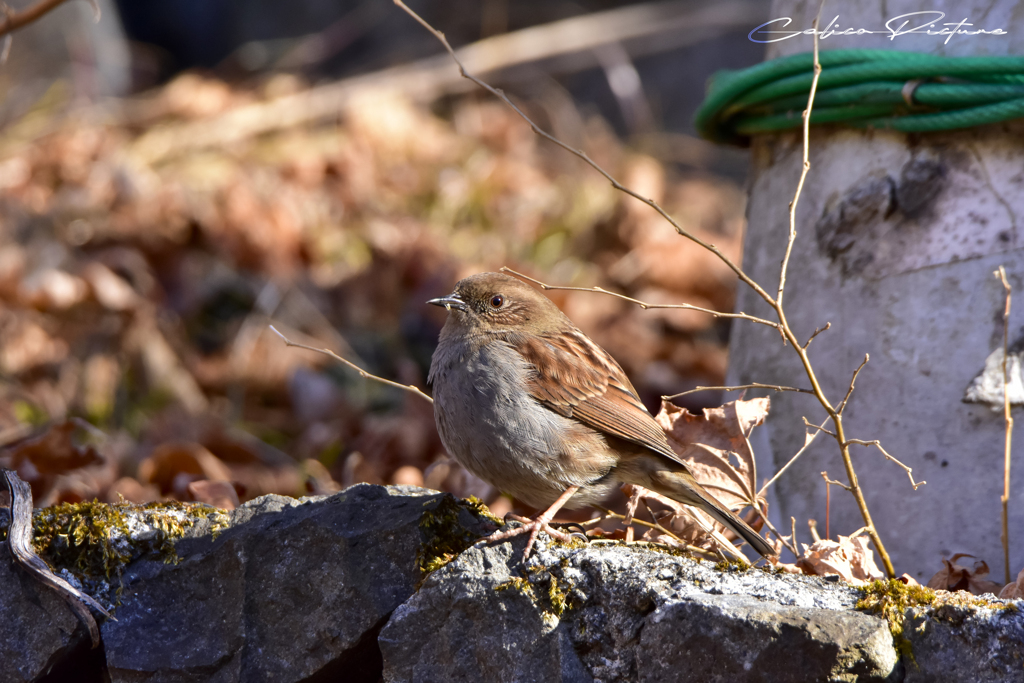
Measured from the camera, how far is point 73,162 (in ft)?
23.3

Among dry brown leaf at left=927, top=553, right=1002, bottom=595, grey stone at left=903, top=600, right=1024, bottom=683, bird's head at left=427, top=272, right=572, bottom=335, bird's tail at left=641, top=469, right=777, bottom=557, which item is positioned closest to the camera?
grey stone at left=903, top=600, right=1024, bottom=683

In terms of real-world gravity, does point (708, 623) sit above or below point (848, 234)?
below

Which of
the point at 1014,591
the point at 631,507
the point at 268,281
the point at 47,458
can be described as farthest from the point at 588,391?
the point at 268,281

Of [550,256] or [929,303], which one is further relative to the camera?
[550,256]

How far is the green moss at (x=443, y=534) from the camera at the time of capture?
2.44 meters

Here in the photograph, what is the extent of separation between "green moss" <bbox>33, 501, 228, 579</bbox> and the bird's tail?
1.31m

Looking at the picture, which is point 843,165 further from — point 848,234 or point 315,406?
point 315,406

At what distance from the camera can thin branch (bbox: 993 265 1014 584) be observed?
2684 millimetres

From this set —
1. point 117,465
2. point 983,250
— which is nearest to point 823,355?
point 983,250

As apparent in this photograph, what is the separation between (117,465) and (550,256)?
3.67m

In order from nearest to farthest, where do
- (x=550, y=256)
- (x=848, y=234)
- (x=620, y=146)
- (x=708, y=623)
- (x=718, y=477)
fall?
1. (x=708, y=623)
2. (x=718, y=477)
3. (x=848, y=234)
4. (x=550, y=256)
5. (x=620, y=146)
